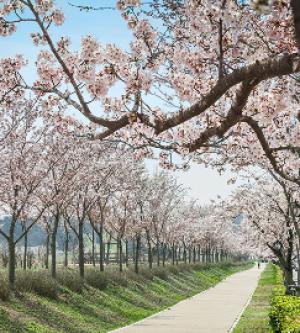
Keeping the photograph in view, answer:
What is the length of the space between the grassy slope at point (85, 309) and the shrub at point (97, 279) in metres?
0.29

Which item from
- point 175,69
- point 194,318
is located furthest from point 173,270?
point 175,69

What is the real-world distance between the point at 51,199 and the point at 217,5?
50.8 feet

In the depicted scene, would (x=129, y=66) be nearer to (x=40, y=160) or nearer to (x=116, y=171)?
(x=40, y=160)

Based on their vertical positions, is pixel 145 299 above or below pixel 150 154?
below

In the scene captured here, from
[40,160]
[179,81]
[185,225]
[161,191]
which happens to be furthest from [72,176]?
[185,225]

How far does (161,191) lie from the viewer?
1711 inches

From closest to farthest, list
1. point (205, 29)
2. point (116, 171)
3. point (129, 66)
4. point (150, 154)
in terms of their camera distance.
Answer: point (205, 29), point (129, 66), point (150, 154), point (116, 171)

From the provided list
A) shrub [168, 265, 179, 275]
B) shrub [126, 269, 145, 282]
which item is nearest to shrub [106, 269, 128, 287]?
shrub [126, 269, 145, 282]

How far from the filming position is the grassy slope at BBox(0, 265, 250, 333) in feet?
49.5

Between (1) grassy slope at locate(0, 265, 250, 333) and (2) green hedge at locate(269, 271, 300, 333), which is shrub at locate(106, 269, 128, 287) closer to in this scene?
(1) grassy slope at locate(0, 265, 250, 333)

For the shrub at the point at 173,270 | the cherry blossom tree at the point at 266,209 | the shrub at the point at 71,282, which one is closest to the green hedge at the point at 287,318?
the shrub at the point at 71,282

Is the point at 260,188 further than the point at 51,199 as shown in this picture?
Yes

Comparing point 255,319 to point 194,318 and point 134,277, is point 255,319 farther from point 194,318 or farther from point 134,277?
point 134,277

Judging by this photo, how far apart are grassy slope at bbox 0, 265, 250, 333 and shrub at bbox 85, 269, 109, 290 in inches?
11.6
